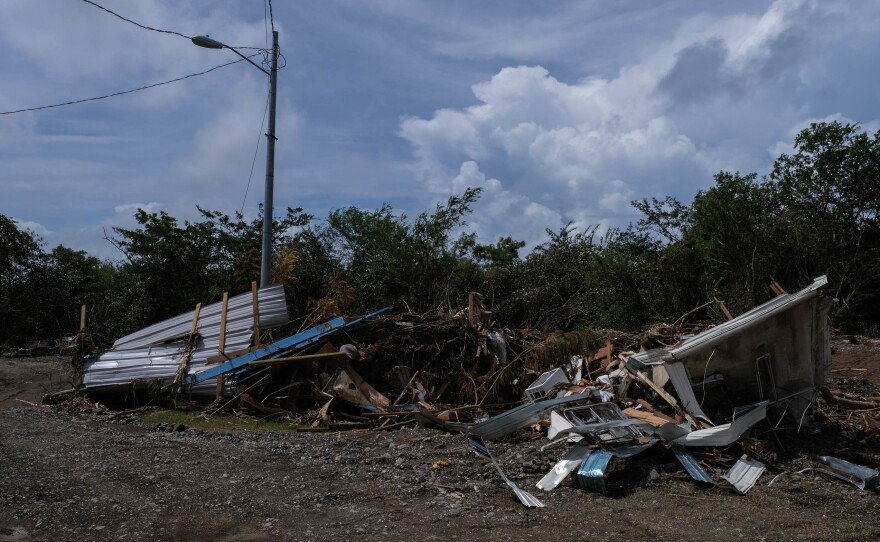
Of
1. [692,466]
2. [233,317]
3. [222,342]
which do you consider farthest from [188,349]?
[692,466]

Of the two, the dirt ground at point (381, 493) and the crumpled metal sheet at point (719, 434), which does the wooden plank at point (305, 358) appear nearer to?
the dirt ground at point (381, 493)

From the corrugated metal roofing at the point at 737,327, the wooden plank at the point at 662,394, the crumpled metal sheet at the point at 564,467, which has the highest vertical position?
the corrugated metal roofing at the point at 737,327

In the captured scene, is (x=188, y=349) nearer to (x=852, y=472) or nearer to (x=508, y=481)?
(x=508, y=481)

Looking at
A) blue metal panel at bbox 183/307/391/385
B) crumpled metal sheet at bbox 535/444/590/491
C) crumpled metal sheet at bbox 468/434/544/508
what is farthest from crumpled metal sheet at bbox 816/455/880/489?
blue metal panel at bbox 183/307/391/385

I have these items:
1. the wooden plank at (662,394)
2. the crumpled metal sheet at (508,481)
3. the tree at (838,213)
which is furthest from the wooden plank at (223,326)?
the tree at (838,213)

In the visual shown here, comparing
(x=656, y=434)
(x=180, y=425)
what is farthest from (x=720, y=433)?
(x=180, y=425)

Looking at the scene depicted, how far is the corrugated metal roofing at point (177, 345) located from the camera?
12.2m

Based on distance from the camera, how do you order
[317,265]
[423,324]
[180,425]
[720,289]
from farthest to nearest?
[317,265] → [720,289] → [423,324] → [180,425]

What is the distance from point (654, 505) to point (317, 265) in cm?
1548

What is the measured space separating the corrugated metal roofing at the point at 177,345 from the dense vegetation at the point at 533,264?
138 cm

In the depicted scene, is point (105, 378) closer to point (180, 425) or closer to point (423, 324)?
point (180, 425)

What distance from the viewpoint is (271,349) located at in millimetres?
11547

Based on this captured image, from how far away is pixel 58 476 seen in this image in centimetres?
673

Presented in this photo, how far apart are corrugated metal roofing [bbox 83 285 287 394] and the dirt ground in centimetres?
297
